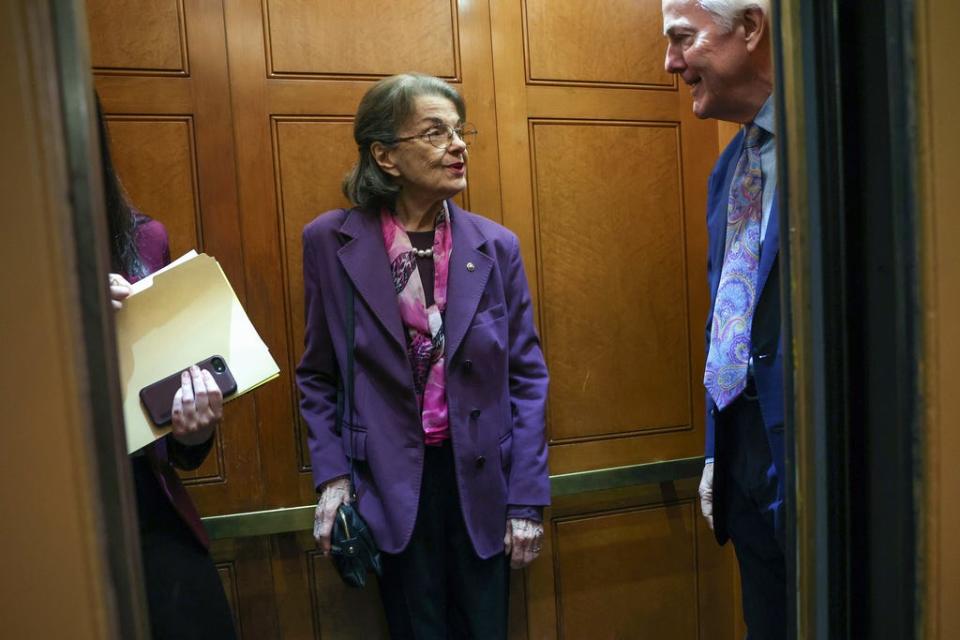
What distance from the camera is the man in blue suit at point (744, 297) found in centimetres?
124

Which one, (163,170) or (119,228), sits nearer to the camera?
(119,228)

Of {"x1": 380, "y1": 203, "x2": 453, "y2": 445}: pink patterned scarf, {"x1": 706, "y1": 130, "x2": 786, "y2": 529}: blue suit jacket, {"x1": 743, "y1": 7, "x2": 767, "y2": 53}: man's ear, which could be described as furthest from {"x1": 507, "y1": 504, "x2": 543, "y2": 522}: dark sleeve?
{"x1": 743, "y1": 7, "x2": 767, "y2": 53}: man's ear

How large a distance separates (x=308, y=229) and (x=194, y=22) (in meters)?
0.55

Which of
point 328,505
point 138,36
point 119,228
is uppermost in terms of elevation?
point 138,36

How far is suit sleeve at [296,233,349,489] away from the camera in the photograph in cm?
159

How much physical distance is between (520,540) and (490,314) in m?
0.50

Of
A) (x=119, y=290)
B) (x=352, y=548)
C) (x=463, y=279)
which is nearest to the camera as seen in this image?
(x=119, y=290)

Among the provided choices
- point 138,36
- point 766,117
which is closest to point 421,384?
point 766,117

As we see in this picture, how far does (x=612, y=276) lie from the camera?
211 centimetres

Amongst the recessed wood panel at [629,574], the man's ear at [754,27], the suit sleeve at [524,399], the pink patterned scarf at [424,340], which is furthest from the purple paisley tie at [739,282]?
the recessed wood panel at [629,574]

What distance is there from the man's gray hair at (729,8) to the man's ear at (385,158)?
706 mm

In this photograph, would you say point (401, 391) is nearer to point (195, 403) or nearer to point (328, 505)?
point (328, 505)

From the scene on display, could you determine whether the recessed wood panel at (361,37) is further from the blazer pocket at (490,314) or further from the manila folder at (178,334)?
the manila folder at (178,334)

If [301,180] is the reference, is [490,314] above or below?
below
